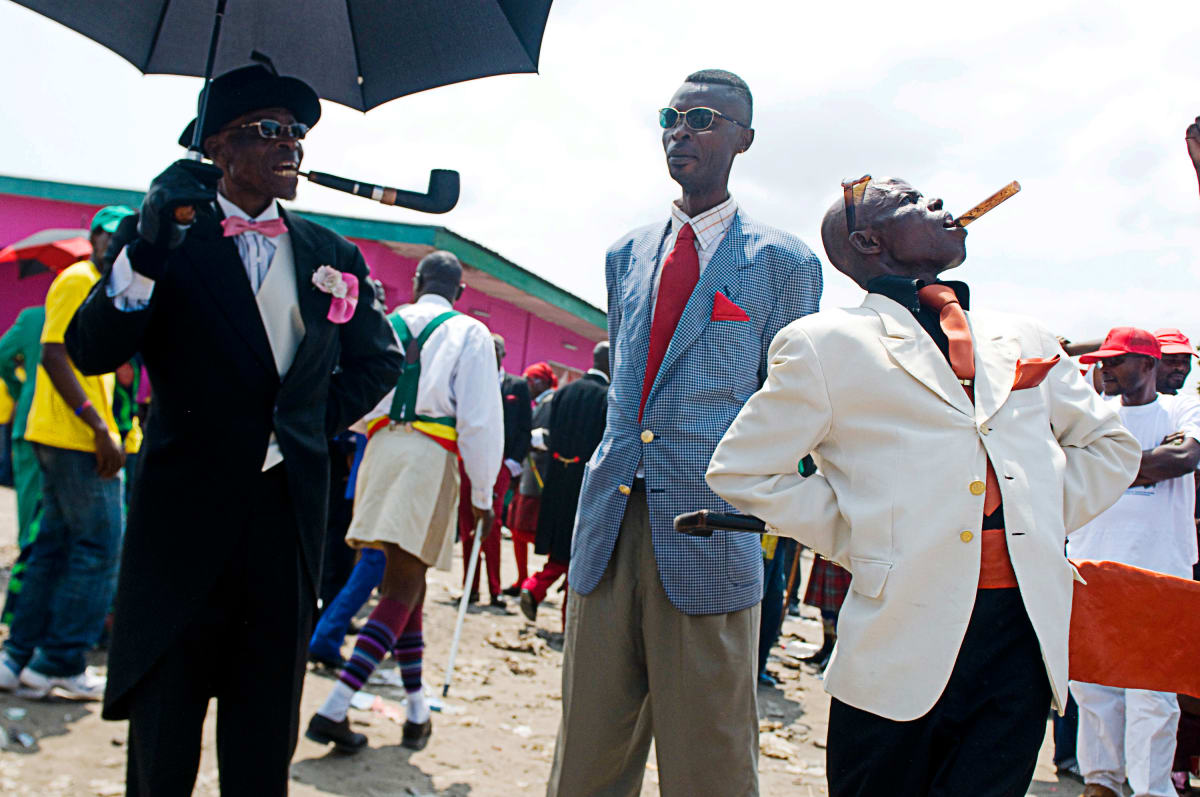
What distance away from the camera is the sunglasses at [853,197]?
7.89 ft

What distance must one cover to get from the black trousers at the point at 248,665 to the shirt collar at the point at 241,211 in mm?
712

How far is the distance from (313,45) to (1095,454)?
2.57 metres

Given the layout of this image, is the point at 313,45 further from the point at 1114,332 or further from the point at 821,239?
the point at 1114,332

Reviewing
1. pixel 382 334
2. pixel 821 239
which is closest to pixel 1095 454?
pixel 821 239

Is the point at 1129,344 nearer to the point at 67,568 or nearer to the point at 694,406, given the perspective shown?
the point at 694,406

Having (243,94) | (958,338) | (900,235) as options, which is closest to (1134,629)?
(958,338)

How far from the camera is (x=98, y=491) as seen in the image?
454 cm

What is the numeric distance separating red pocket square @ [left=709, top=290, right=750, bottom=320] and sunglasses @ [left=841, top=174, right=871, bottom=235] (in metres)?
0.47

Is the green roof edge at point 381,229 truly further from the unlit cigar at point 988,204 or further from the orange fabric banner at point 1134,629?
the orange fabric banner at point 1134,629

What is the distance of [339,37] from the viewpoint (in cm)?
314

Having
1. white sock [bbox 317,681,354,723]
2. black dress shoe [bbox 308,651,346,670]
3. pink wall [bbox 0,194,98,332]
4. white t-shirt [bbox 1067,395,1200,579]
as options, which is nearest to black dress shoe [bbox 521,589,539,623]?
black dress shoe [bbox 308,651,346,670]

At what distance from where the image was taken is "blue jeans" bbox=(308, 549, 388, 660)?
4680 millimetres

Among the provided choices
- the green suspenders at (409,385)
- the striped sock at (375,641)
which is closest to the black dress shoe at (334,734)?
the striped sock at (375,641)

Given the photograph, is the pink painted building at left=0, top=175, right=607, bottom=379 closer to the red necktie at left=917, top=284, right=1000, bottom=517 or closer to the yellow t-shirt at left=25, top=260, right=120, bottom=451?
the yellow t-shirt at left=25, top=260, right=120, bottom=451
